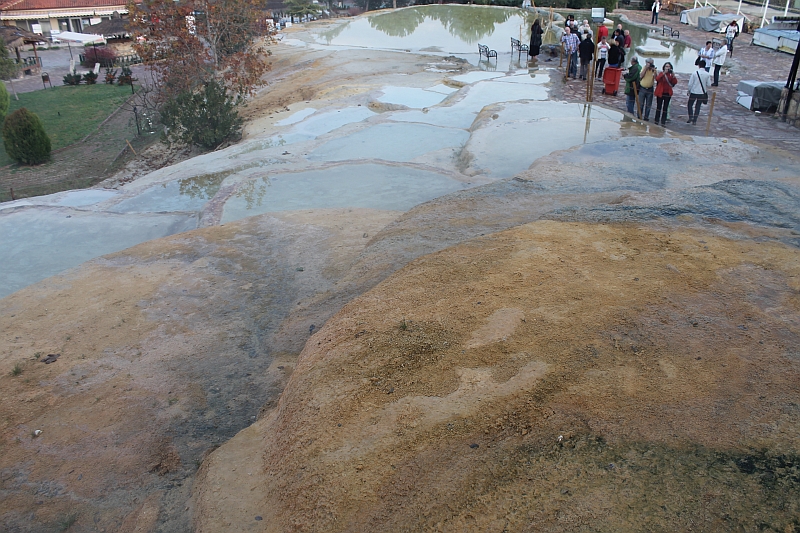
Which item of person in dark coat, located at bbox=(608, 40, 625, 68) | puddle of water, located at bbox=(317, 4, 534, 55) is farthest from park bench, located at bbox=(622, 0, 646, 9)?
person in dark coat, located at bbox=(608, 40, 625, 68)

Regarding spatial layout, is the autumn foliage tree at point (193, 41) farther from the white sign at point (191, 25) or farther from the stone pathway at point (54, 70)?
the stone pathway at point (54, 70)

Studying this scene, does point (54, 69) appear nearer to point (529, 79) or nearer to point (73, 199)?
point (529, 79)

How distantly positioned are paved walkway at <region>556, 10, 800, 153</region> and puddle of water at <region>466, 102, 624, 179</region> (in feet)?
4.55

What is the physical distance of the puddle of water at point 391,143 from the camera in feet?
38.9

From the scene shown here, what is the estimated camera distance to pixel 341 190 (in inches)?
402

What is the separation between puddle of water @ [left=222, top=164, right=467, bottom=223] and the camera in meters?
9.66

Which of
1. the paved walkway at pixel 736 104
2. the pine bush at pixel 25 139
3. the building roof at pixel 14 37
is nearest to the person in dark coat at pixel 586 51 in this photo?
the paved walkway at pixel 736 104

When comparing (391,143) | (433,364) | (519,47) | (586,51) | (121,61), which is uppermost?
(586,51)

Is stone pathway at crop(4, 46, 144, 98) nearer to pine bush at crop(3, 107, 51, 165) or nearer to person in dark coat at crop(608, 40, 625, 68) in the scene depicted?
pine bush at crop(3, 107, 51, 165)

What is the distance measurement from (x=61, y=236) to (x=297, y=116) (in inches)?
315

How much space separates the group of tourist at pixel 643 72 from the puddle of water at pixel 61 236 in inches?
374

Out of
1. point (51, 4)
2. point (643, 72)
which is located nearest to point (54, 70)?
point (51, 4)

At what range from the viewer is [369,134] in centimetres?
1312

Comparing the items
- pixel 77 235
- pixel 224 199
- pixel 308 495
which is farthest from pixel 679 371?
pixel 77 235
